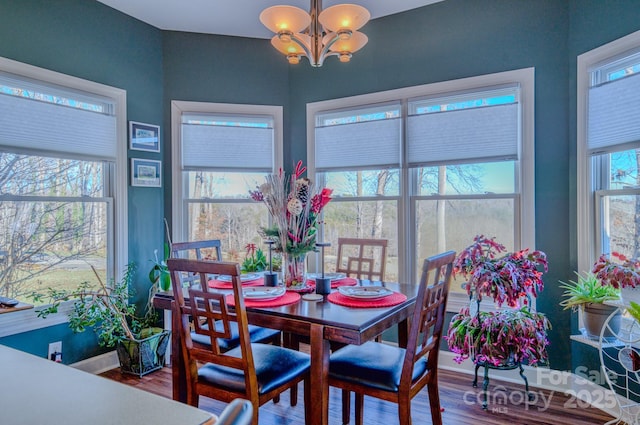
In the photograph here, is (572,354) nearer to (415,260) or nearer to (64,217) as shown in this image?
(415,260)

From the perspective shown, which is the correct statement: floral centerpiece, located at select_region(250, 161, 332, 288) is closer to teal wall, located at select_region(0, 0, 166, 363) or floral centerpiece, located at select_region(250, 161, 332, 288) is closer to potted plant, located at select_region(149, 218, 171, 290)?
potted plant, located at select_region(149, 218, 171, 290)

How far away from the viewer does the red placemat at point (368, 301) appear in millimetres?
2082

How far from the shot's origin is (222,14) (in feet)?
11.3

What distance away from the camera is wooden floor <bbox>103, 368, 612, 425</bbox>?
2.46 m

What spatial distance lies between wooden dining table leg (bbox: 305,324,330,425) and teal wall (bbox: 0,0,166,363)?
88.4 inches

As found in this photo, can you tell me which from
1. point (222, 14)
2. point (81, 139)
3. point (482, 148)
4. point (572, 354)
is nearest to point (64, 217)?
point (81, 139)

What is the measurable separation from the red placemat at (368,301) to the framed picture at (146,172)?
7.17ft

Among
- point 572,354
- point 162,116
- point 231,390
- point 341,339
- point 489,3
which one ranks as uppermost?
point 489,3

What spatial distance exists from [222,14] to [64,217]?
215 cm

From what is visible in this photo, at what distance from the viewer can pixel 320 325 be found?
1837 millimetres

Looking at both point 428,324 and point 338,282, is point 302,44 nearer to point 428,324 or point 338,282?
point 338,282

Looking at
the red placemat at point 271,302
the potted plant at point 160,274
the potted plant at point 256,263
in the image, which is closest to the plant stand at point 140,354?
the potted plant at point 160,274

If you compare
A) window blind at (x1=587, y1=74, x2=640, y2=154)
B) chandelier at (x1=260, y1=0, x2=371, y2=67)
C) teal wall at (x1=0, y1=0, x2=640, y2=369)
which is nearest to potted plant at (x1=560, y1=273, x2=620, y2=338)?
teal wall at (x1=0, y1=0, x2=640, y2=369)

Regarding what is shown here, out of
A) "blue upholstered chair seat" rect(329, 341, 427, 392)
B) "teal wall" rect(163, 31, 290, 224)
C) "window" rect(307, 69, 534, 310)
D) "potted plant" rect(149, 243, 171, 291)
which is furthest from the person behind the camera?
"teal wall" rect(163, 31, 290, 224)
